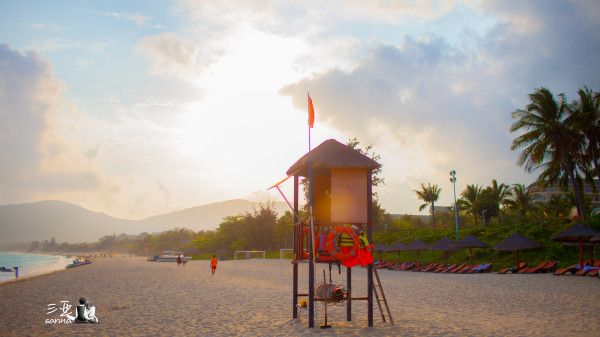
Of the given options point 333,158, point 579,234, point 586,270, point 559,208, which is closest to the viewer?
point 333,158

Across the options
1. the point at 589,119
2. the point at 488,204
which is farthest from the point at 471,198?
the point at 589,119

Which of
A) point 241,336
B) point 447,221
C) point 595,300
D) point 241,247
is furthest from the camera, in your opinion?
point 447,221

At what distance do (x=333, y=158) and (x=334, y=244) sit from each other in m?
2.22

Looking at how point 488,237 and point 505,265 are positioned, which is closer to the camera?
point 505,265

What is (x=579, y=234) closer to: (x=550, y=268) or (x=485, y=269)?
(x=550, y=268)

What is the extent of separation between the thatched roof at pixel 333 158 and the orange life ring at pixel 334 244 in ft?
5.42

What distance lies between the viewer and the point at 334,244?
909 centimetres

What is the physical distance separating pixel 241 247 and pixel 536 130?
149ft

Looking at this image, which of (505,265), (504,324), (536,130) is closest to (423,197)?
(536,130)

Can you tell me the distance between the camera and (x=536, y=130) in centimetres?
3119

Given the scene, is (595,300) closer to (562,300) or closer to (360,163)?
(562,300)

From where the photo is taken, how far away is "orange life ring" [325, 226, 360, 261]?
9.07 metres

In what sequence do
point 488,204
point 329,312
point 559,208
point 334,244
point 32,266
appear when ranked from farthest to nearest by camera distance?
point 32,266 < point 559,208 < point 488,204 < point 329,312 < point 334,244

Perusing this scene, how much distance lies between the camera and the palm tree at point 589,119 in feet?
97.0
